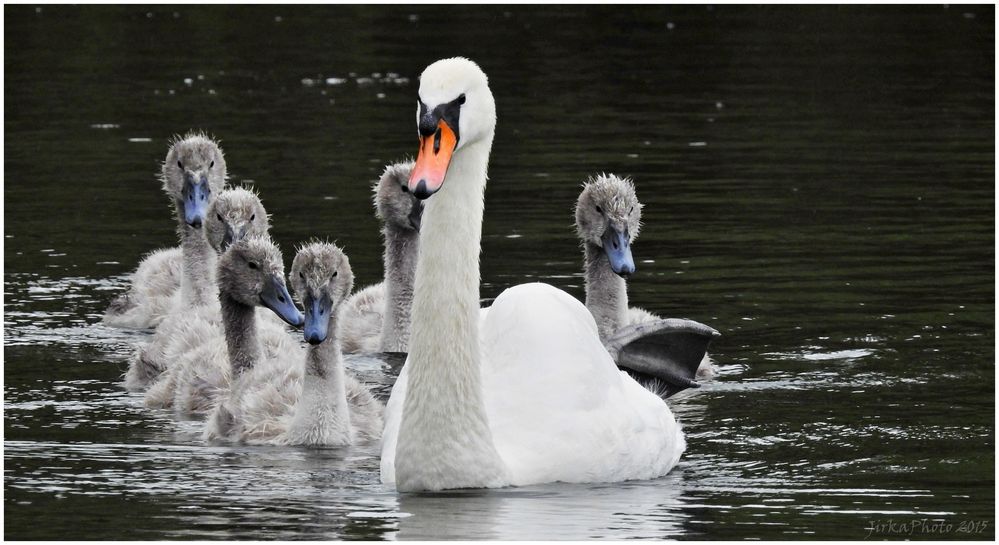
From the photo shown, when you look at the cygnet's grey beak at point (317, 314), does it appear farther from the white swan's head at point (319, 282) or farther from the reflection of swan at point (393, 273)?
the reflection of swan at point (393, 273)

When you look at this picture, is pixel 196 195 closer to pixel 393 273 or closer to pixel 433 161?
pixel 393 273

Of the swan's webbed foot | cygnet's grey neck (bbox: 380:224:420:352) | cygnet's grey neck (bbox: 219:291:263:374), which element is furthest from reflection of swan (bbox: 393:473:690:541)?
cygnet's grey neck (bbox: 380:224:420:352)

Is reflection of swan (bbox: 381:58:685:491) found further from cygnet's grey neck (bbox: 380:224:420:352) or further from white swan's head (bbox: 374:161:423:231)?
white swan's head (bbox: 374:161:423:231)

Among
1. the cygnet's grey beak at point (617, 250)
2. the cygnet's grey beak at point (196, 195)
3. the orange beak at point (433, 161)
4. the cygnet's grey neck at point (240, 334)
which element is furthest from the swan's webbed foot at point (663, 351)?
the cygnet's grey beak at point (196, 195)

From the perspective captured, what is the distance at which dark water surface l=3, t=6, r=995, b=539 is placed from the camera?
8.84 m

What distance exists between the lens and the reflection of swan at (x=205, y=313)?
1207 centimetres

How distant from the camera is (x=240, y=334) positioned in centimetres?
1123

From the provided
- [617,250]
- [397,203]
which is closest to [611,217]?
[617,250]

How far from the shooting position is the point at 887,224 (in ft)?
53.0

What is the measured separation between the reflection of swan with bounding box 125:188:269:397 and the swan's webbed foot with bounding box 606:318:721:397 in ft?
8.96

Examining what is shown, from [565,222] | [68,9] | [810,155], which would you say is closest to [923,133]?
[810,155]

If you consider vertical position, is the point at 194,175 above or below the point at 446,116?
above

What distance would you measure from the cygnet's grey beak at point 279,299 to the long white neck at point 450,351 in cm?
239

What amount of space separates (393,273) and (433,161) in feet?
17.6
